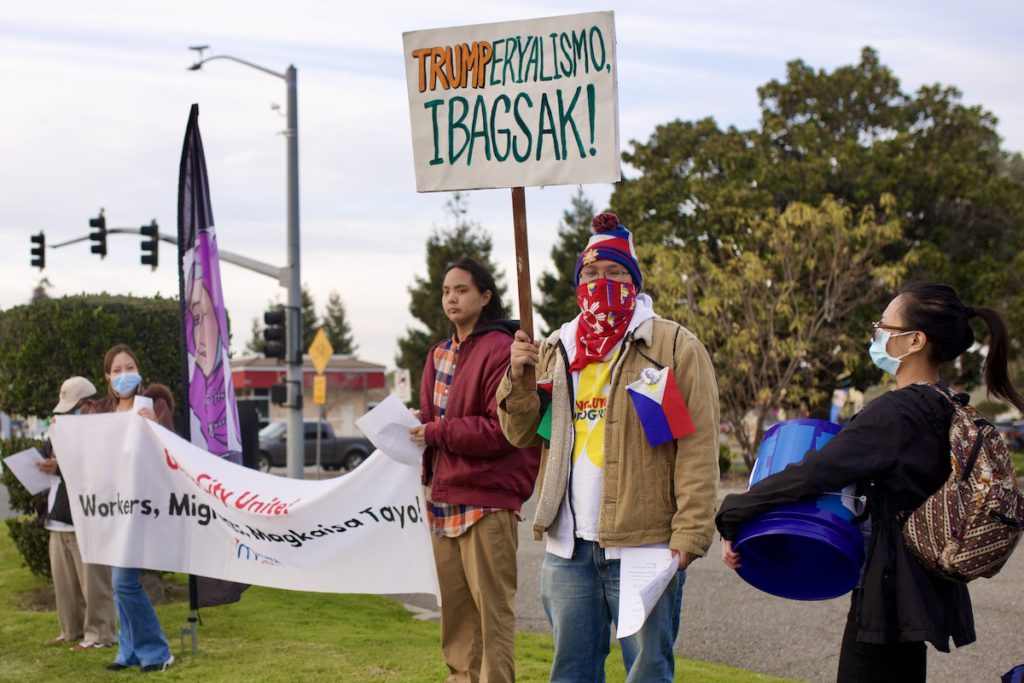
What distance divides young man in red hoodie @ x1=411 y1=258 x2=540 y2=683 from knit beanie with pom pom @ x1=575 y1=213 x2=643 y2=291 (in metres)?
1.18

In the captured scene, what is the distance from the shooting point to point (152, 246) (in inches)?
962

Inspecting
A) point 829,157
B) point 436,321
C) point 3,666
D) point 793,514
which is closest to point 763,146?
point 829,157

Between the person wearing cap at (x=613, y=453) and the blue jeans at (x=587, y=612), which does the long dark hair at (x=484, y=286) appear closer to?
the person wearing cap at (x=613, y=453)

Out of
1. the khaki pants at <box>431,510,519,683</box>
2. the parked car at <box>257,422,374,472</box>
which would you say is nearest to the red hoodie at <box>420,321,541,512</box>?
the khaki pants at <box>431,510,519,683</box>

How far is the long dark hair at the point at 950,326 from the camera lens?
135 inches

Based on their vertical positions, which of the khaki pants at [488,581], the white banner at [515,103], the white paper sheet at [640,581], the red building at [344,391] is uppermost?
the white banner at [515,103]

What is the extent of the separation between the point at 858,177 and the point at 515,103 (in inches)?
997

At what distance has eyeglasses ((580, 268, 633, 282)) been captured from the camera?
3945mm

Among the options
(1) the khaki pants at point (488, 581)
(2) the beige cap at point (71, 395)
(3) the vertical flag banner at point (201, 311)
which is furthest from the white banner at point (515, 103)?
(2) the beige cap at point (71, 395)

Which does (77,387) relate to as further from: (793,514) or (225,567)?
(793,514)

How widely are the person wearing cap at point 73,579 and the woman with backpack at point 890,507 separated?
210 inches

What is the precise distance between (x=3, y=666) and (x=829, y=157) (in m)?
25.1

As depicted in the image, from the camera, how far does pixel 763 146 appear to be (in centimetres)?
3011

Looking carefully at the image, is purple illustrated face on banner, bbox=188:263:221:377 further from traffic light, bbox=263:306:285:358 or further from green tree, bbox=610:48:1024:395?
green tree, bbox=610:48:1024:395
